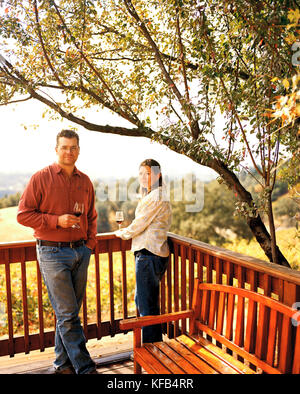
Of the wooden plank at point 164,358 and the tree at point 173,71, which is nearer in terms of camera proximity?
the wooden plank at point 164,358

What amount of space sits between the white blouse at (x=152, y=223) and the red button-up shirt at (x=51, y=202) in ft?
1.44

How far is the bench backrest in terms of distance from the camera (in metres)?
1.76

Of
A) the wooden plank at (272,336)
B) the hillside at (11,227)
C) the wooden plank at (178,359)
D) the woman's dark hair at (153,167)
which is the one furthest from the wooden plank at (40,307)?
the hillside at (11,227)

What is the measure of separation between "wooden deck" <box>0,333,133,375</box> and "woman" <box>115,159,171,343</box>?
0.37 metres

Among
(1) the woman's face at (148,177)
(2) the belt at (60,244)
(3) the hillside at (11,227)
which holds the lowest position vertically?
(3) the hillside at (11,227)

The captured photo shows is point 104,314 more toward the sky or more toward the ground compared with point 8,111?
more toward the ground

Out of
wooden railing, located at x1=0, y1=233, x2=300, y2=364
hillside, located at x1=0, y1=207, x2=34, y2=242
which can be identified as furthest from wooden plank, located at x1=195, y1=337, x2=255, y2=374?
hillside, located at x1=0, y1=207, x2=34, y2=242

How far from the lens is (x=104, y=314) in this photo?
27.7ft

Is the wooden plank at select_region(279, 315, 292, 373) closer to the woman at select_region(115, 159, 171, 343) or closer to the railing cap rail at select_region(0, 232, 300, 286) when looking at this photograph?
the railing cap rail at select_region(0, 232, 300, 286)

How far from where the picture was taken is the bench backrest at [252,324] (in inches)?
69.3

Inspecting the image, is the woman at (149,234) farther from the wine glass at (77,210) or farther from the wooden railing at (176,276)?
the wine glass at (77,210)
